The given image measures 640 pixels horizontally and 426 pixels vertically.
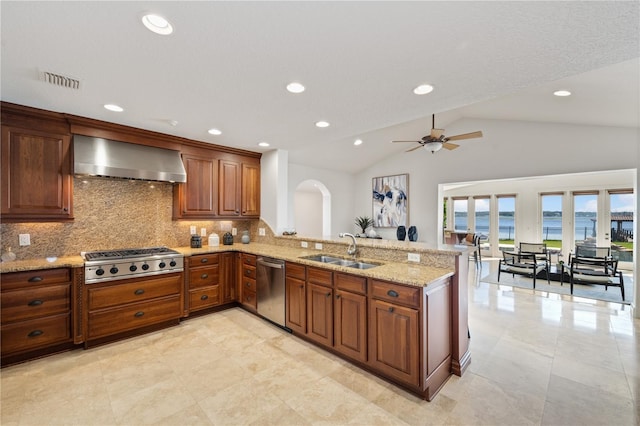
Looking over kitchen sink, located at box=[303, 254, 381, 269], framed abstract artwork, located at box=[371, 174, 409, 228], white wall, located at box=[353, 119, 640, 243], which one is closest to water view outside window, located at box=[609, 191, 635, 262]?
white wall, located at box=[353, 119, 640, 243]

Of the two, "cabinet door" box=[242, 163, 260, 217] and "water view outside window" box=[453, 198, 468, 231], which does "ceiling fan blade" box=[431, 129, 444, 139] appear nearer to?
"cabinet door" box=[242, 163, 260, 217]

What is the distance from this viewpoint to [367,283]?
7.76 ft

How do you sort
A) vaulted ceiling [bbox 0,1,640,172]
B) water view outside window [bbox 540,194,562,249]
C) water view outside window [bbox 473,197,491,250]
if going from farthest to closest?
water view outside window [bbox 473,197,491,250] < water view outside window [bbox 540,194,562,249] < vaulted ceiling [bbox 0,1,640,172]

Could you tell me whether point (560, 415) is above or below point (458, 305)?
below

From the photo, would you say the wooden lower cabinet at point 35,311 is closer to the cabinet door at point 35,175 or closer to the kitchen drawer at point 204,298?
the cabinet door at point 35,175

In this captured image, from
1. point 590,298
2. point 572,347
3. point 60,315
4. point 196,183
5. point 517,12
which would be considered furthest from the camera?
point 590,298

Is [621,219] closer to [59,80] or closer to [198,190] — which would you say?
[198,190]

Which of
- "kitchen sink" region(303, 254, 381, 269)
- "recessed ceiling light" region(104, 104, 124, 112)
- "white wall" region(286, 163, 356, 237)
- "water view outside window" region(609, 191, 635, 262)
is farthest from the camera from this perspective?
"water view outside window" region(609, 191, 635, 262)

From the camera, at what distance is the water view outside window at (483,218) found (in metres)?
9.20

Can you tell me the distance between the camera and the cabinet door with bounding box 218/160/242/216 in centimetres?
421

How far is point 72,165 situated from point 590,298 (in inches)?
306

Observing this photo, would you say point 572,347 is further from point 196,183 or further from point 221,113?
point 196,183

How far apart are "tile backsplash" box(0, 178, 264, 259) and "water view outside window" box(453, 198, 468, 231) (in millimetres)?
9012

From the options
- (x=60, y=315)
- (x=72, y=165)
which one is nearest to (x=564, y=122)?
(x=72, y=165)
